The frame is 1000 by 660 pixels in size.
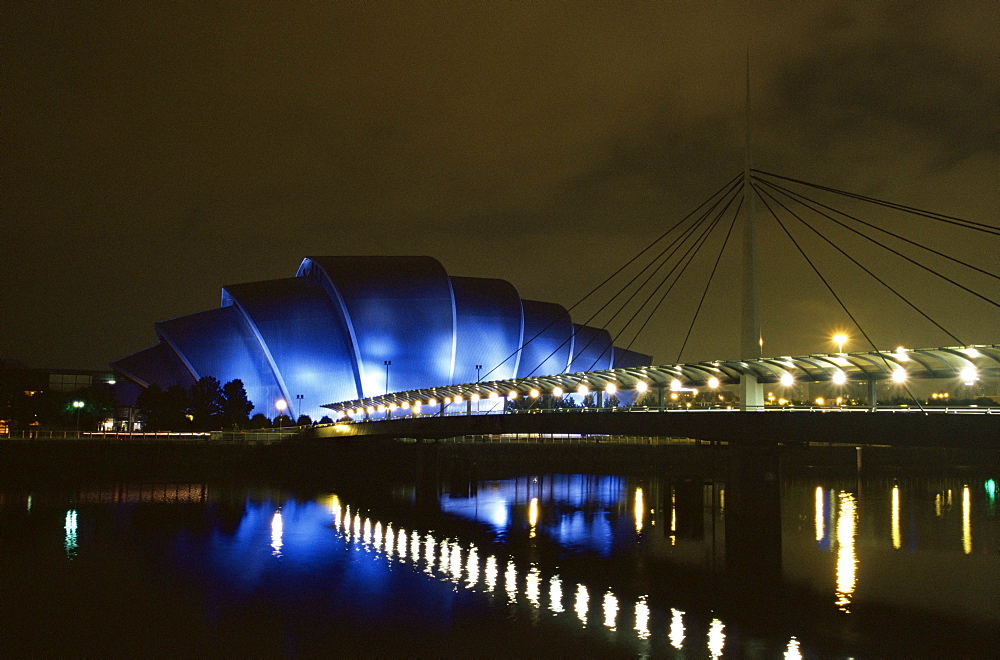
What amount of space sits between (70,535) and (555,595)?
21.7 meters

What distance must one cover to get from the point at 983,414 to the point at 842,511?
86.4 feet

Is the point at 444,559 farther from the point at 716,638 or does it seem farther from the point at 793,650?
the point at 793,650

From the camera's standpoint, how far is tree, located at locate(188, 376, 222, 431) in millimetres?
76312

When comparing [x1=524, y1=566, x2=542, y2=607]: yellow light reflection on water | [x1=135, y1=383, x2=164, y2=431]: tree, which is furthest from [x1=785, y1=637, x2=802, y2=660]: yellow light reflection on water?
[x1=135, y1=383, x2=164, y2=431]: tree

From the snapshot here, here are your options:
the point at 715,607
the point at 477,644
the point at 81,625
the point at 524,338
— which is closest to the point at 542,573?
the point at 715,607

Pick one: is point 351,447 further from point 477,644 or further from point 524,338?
point 477,644

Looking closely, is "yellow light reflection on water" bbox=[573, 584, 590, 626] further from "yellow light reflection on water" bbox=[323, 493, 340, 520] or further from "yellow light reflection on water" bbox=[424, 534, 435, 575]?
"yellow light reflection on water" bbox=[323, 493, 340, 520]

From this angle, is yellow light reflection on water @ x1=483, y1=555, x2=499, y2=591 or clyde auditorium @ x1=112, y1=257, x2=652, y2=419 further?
clyde auditorium @ x1=112, y1=257, x2=652, y2=419

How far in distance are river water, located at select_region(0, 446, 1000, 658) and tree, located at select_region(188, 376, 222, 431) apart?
25.5 meters

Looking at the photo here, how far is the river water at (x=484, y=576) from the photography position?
2216cm

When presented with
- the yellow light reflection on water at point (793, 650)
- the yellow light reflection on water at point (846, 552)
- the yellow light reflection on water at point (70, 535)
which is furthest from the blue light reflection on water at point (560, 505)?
the yellow light reflection on water at point (70, 535)

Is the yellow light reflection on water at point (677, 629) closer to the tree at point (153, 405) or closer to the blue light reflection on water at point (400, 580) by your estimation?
the blue light reflection on water at point (400, 580)

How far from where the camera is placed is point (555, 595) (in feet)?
87.4

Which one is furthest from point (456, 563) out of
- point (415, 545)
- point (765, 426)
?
point (765, 426)
